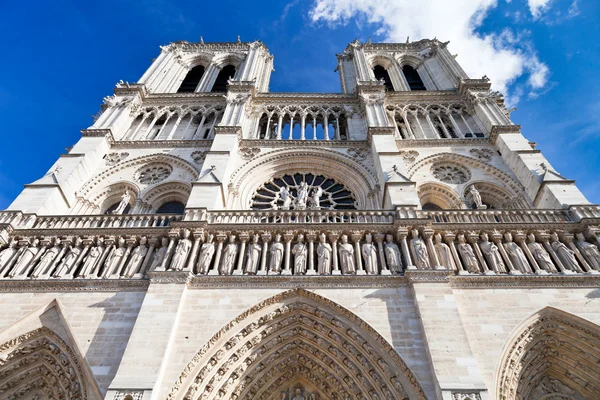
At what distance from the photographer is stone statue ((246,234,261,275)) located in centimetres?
845

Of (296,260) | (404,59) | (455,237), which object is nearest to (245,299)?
(296,260)

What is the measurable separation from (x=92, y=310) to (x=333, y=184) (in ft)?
25.9

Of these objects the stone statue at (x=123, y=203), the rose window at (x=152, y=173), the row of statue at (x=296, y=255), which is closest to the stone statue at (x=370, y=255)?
the row of statue at (x=296, y=255)

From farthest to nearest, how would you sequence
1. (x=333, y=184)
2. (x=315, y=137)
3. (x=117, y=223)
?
(x=315, y=137) → (x=333, y=184) → (x=117, y=223)

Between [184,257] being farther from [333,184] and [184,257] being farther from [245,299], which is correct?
[333,184]

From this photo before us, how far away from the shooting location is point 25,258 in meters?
8.91

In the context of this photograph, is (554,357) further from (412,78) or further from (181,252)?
(412,78)

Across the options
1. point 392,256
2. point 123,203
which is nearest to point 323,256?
point 392,256

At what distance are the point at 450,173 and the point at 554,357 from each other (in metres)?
6.58

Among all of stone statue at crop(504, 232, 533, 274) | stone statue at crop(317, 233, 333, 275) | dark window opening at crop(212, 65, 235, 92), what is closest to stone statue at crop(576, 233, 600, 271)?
stone statue at crop(504, 232, 533, 274)

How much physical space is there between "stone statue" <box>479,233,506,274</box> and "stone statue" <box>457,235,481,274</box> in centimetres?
29

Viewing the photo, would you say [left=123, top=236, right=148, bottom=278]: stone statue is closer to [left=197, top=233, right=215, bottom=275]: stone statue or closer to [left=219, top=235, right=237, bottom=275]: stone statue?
[left=197, top=233, right=215, bottom=275]: stone statue

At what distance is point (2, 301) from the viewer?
809 centimetres

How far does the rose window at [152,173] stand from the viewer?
12.9 m
